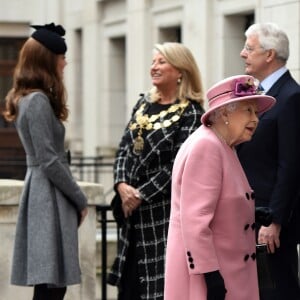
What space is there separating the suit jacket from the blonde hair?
1.09 meters

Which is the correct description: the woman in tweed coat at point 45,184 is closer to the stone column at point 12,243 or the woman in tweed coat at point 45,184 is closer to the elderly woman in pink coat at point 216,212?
the stone column at point 12,243

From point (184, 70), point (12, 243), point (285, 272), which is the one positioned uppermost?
point (184, 70)

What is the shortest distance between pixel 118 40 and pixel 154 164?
47.8 feet

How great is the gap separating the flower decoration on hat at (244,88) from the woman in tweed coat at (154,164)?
2.30 metres

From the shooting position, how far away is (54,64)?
27.2 ft

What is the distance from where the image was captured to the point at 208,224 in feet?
21.2

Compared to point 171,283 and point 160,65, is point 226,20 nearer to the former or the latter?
point 160,65

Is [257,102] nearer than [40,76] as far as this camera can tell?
Yes

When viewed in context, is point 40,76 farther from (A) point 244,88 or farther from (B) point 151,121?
(A) point 244,88

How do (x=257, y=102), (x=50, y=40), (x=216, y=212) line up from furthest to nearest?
(x=50, y=40)
(x=257, y=102)
(x=216, y=212)

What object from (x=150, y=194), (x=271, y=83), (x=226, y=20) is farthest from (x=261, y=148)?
(x=226, y=20)

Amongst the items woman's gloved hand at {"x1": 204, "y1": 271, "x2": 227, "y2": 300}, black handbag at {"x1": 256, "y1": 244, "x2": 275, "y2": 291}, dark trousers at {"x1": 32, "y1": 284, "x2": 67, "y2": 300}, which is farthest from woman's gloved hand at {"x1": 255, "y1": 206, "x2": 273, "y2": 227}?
dark trousers at {"x1": 32, "y1": 284, "x2": 67, "y2": 300}

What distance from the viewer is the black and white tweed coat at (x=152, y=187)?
9.16 metres

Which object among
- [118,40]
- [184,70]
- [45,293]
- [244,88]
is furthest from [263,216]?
[118,40]
